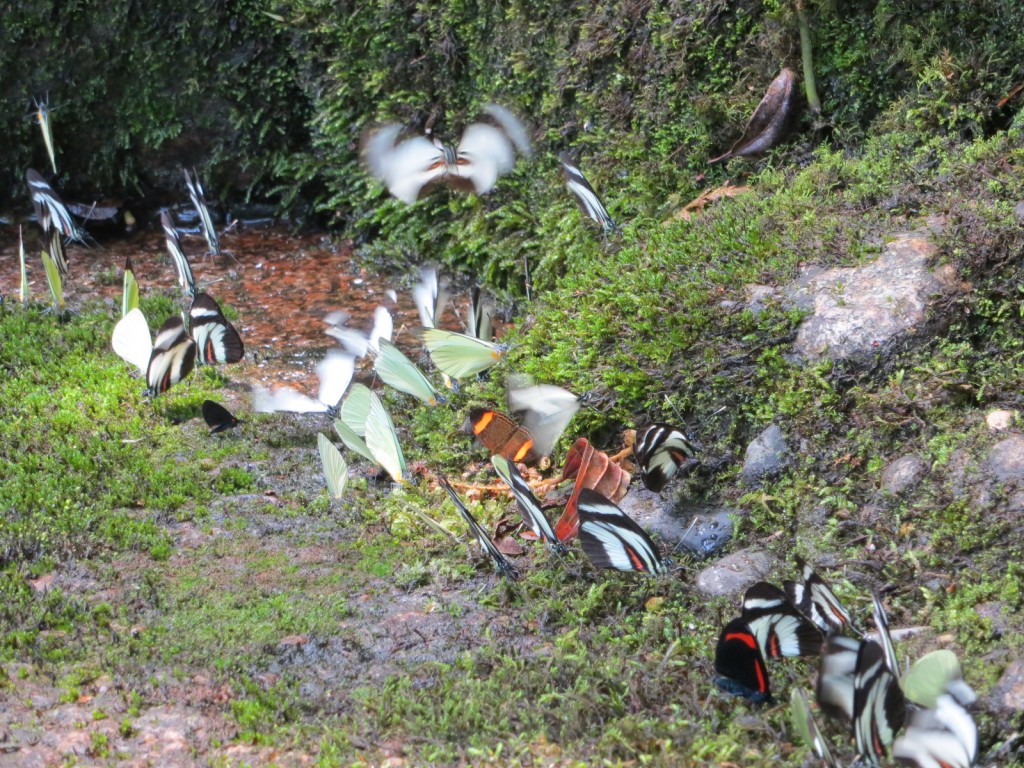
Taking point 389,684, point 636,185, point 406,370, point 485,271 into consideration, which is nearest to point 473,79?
point 485,271

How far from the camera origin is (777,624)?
11.1 feet

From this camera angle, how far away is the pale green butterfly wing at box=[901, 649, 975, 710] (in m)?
2.93

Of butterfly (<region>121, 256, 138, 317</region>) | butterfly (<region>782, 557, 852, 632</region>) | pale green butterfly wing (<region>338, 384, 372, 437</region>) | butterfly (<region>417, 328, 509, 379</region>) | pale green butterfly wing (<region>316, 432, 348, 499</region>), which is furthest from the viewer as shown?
butterfly (<region>121, 256, 138, 317</region>)


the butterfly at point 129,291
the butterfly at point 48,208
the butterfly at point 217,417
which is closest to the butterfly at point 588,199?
the butterfly at point 217,417

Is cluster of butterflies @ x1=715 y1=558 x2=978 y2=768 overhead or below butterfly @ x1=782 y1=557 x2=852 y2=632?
overhead

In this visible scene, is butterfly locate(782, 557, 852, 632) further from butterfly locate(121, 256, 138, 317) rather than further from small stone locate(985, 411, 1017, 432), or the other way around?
butterfly locate(121, 256, 138, 317)

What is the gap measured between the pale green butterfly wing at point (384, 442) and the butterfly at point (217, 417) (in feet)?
3.94

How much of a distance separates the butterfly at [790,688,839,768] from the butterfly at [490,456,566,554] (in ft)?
5.12

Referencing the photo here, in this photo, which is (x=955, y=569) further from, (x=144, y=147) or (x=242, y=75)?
(x=144, y=147)

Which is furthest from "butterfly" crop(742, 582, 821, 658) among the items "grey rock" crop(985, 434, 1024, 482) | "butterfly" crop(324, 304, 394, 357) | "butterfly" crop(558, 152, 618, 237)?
"butterfly" crop(324, 304, 394, 357)

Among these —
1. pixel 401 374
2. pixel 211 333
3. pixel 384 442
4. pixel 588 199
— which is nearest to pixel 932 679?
pixel 384 442

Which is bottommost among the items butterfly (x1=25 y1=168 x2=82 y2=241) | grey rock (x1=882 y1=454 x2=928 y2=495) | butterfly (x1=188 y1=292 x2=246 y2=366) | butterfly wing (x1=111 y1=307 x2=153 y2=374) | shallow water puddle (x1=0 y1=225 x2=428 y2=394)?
shallow water puddle (x1=0 y1=225 x2=428 y2=394)

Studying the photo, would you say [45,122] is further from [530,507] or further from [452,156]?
[530,507]

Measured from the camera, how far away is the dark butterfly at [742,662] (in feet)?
10.8
